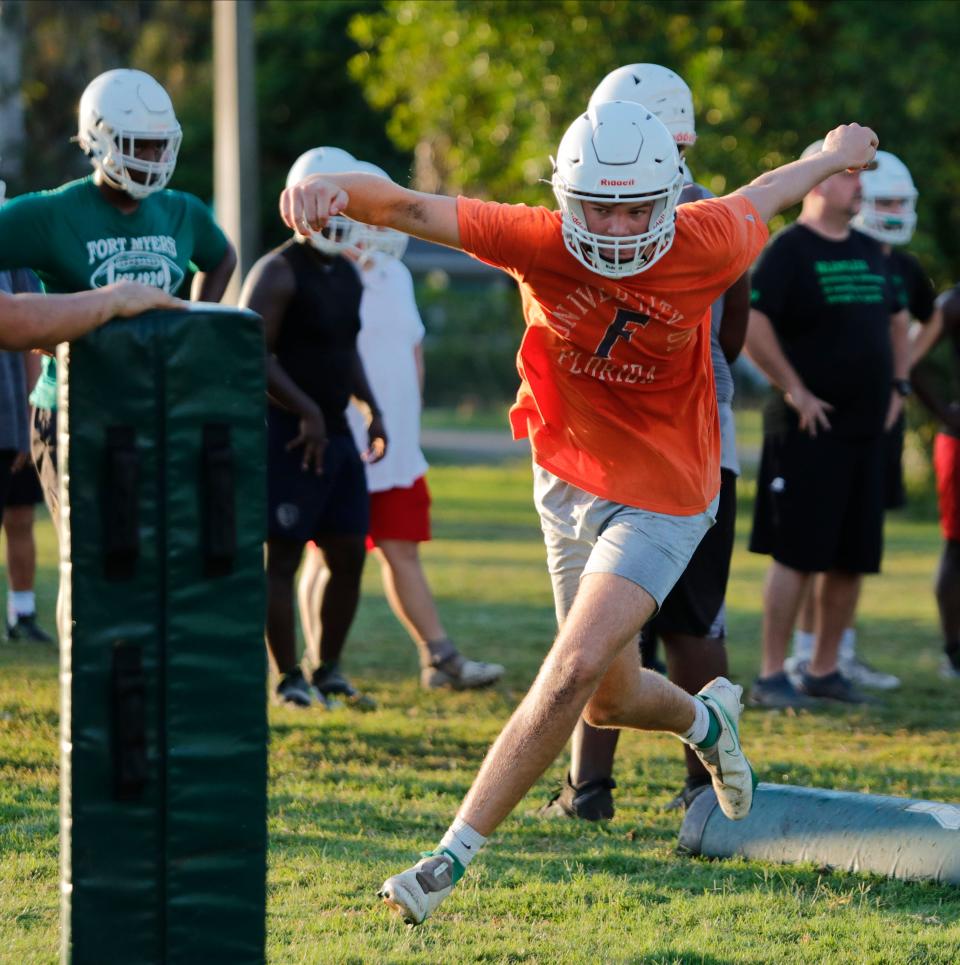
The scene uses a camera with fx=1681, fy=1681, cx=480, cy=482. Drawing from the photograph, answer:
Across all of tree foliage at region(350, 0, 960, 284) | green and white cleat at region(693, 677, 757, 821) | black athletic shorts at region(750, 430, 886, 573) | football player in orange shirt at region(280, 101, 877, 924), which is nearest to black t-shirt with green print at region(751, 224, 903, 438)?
black athletic shorts at region(750, 430, 886, 573)

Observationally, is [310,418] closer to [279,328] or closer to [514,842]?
[279,328]

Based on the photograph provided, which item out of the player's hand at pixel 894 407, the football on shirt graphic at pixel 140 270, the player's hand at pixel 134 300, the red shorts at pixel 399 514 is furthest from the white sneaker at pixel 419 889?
the player's hand at pixel 894 407

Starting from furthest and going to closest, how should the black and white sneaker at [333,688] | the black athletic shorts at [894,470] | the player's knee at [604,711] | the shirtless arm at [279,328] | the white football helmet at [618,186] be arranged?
the black athletic shorts at [894,470] < the black and white sneaker at [333,688] < the shirtless arm at [279,328] < the player's knee at [604,711] < the white football helmet at [618,186]

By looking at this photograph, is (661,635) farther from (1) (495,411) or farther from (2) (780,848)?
(1) (495,411)

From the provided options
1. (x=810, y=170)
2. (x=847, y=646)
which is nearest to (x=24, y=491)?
(x=847, y=646)

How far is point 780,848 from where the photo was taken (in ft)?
16.5

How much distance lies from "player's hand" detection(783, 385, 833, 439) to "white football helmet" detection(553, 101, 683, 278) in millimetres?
3566

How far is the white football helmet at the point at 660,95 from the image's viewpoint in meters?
5.60

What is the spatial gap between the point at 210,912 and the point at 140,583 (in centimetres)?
71

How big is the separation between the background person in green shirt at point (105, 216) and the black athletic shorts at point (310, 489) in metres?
1.38

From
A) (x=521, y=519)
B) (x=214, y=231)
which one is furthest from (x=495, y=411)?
(x=214, y=231)

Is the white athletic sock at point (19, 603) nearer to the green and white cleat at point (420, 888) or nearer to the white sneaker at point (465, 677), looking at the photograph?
the white sneaker at point (465, 677)

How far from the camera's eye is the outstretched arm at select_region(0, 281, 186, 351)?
346 cm

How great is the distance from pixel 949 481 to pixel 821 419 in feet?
5.11
